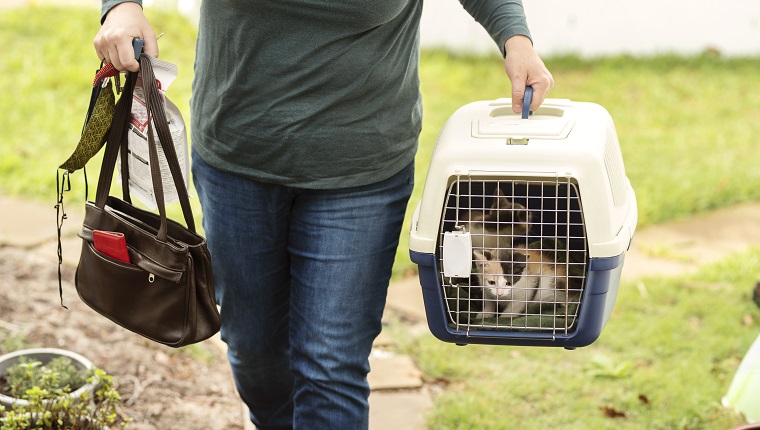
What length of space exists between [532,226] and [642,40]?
15.5 feet

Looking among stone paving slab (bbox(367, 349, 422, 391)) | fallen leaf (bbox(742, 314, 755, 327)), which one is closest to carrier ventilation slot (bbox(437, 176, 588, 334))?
stone paving slab (bbox(367, 349, 422, 391))

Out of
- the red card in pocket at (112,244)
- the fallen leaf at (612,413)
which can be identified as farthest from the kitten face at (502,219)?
the fallen leaf at (612,413)

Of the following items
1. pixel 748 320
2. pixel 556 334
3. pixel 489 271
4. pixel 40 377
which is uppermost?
pixel 489 271

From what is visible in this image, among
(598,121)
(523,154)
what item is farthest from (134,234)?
(598,121)

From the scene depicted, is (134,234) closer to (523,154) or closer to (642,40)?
(523,154)

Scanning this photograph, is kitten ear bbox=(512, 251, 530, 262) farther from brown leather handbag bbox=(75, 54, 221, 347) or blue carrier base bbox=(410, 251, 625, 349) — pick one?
brown leather handbag bbox=(75, 54, 221, 347)

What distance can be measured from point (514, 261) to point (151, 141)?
2.47 ft

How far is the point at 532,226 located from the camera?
6.29ft

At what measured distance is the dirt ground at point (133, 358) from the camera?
8.64 ft

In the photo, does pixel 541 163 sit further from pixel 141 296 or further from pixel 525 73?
pixel 141 296

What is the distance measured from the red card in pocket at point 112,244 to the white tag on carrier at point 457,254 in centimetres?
63

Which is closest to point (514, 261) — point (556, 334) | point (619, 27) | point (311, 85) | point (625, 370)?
point (556, 334)

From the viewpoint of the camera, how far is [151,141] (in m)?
1.81

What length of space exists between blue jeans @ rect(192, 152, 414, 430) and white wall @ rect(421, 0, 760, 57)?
437cm
